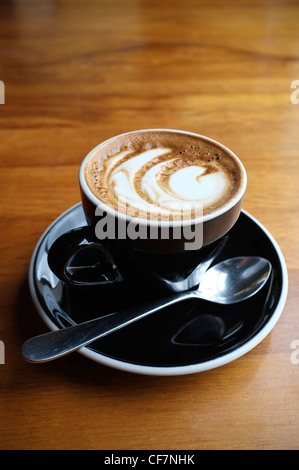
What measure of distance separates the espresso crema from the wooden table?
179 millimetres

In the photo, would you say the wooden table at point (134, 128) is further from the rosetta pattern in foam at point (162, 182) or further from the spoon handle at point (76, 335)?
the rosetta pattern in foam at point (162, 182)

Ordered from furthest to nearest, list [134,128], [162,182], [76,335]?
[134,128]
[162,182]
[76,335]

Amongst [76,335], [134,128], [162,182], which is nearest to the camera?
[76,335]

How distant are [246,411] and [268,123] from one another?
0.69 m

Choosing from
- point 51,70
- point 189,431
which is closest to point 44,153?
point 51,70

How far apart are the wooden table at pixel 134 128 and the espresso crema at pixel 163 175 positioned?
179 millimetres

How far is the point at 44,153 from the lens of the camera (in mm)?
872

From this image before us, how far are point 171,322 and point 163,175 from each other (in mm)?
195

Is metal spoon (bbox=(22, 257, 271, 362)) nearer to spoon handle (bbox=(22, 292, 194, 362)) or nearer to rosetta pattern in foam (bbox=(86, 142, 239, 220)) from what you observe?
spoon handle (bbox=(22, 292, 194, 362))

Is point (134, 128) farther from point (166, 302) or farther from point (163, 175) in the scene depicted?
point (166, 302)

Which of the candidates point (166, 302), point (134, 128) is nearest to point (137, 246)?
point (166, 302)

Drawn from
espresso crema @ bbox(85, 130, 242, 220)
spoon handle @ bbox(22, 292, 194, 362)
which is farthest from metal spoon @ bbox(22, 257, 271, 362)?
espresso crema @ bbox(85, 130, 242, 220)

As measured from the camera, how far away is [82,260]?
1.82 feet

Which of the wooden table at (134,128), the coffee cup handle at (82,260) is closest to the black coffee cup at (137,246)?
the coffee cup handle at (82,260)
